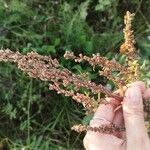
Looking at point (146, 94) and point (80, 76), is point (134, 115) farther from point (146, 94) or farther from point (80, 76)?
point (80, 76)

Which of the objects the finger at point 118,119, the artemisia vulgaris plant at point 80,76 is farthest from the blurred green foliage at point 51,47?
the artemisia vulgaris plant at point 80,76

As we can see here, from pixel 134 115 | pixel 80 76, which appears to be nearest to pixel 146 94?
pixel 134 115

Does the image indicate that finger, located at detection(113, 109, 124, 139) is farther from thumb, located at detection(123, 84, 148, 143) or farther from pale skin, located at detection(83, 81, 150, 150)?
thumb, located at detection(123, 84, 148, 143)

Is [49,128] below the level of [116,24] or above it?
below

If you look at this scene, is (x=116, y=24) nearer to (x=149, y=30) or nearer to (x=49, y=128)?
(x=149, y=30)

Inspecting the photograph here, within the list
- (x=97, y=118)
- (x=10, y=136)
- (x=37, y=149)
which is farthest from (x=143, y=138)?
(x=10, y=136)

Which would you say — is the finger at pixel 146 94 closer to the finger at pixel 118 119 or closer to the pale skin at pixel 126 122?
the pale skin at pixel 126 122
